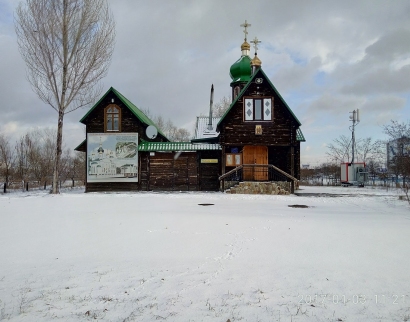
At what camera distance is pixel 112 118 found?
19.5 meters

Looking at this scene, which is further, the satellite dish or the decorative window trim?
the satellite dish

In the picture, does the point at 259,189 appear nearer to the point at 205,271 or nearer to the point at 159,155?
the point at 159,155

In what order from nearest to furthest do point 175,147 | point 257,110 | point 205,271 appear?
point 205,271 → point 257,110 → point 175,147

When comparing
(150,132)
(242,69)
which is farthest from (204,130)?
(242,69)

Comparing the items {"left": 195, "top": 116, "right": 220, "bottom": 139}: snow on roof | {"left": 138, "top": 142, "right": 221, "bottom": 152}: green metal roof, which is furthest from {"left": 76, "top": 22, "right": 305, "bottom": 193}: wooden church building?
{"left": 195, "top": 116, "right": 220, "bottom": 139}: snow on roof

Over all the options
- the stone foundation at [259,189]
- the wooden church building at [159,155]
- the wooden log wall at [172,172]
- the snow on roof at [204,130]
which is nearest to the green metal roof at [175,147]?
the wooden church building at [159,155]

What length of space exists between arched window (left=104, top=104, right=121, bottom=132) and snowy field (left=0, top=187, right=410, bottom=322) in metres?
12.3

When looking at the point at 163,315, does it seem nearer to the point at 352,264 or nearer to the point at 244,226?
the point at 352,264

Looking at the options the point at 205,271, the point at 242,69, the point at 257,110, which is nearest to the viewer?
the point at 205,271

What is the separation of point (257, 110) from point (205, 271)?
50.7 ft

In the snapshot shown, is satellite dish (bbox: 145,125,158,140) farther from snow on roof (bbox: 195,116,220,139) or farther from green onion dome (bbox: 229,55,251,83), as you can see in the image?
green onion dome (bbox: 229,55,251,83)

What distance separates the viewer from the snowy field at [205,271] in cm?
325

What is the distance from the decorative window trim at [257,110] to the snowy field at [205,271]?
1156 cm

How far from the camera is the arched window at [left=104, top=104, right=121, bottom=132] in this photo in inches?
769
